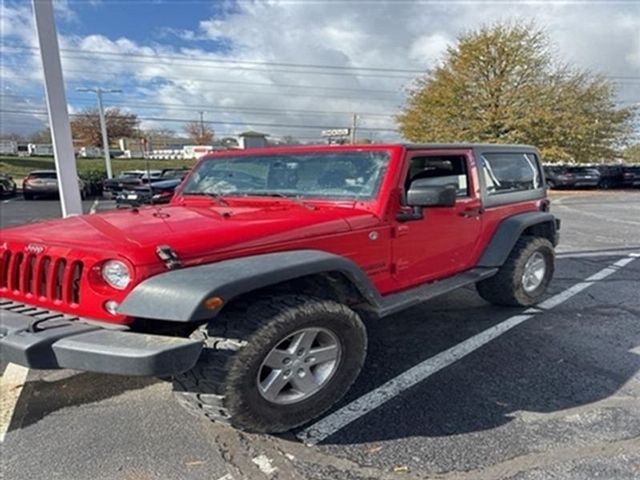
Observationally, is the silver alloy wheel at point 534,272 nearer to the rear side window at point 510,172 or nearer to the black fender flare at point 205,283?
the rear side window at point 510,172

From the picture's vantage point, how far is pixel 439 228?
3686 mm

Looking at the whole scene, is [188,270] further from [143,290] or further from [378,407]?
[378,407]

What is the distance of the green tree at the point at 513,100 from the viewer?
2378 cm

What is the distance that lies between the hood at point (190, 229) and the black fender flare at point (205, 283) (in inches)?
5.1

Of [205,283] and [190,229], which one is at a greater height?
[190,229]

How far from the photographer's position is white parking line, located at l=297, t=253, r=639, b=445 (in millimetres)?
2689

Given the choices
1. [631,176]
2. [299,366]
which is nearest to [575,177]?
[631,176]

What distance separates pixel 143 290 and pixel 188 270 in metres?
0.23

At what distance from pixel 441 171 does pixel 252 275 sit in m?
2.32

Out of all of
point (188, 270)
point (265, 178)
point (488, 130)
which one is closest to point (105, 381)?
point (188, 270)

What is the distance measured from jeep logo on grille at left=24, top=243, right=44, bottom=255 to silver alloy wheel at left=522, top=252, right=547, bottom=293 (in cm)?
424

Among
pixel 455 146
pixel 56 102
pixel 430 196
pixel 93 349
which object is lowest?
pixel 93 349

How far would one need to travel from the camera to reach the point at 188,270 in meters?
2.25

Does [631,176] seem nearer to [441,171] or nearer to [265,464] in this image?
[441,171]
